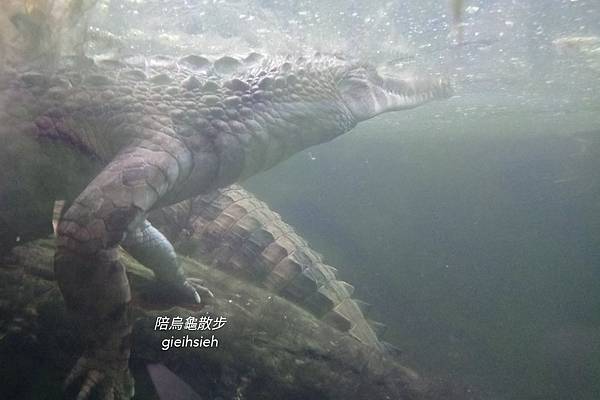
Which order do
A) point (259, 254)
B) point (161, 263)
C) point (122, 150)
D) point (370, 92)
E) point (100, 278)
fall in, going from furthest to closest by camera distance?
point (259, 254) → point (370, 92) → point (161, 263) → point (122, 150) → point (100, 278)

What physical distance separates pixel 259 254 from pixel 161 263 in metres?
A: 1.45

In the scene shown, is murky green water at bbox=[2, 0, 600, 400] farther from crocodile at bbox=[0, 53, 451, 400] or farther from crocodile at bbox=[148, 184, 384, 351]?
crocodile at bbox=[0, 53, 451, 400]

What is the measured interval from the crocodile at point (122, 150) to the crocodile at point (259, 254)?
104 centimetres

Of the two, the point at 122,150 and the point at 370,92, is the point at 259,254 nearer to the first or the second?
the point at 122,150

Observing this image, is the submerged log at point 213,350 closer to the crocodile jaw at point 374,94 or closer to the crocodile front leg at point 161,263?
the crocodile front leg at point 161,263

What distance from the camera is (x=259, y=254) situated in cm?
433

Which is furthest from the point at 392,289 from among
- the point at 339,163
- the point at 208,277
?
the point at 339,163

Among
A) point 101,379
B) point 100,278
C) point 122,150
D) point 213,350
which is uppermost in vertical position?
point 122,150

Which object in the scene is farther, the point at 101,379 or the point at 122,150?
the point at 122,150

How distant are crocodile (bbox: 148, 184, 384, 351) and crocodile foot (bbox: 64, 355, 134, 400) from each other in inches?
66.8

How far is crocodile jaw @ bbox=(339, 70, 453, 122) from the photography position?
4.01m

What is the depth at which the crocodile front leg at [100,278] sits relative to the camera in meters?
2.39

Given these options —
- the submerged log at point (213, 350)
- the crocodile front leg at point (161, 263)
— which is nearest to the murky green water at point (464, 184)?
the submerged log at point (213, 350)

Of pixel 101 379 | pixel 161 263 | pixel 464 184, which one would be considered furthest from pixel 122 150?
pixel 464 184
